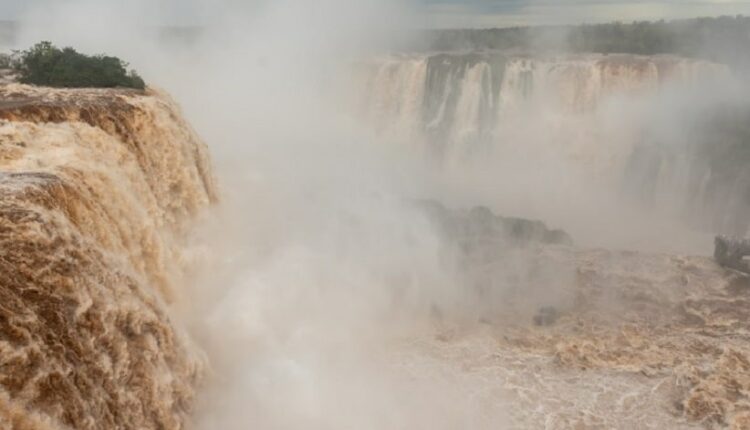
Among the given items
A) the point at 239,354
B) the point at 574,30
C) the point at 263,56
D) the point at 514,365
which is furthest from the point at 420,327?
the point at 574,30

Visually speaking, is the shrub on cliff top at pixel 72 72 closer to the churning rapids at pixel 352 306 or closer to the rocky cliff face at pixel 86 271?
the churning rapids at pixel 352 306

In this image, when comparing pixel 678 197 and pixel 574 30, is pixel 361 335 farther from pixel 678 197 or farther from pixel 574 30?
pixel 574 30

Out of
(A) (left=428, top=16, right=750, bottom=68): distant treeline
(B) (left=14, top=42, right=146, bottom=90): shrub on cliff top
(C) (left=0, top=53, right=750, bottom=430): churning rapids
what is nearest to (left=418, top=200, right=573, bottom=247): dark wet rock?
(C) (left=0, top=53, right=750, bottom=430): churning rapids

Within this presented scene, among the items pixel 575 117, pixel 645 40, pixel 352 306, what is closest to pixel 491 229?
pixel 352 306

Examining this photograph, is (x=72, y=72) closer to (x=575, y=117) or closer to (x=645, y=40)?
(x=575, y=117)

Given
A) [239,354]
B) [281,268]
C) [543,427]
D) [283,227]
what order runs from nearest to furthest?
[543,427]
[239,354]
[281,268]
[283,227]

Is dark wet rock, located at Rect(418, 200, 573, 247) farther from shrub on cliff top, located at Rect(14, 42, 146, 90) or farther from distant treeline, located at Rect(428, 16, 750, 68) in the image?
distant treeline, located at Rect(428, 16, 750, 68)

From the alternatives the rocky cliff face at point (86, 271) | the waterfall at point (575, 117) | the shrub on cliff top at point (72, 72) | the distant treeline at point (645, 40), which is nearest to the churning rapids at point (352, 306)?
the rocky cliff face at point (86, 271)
